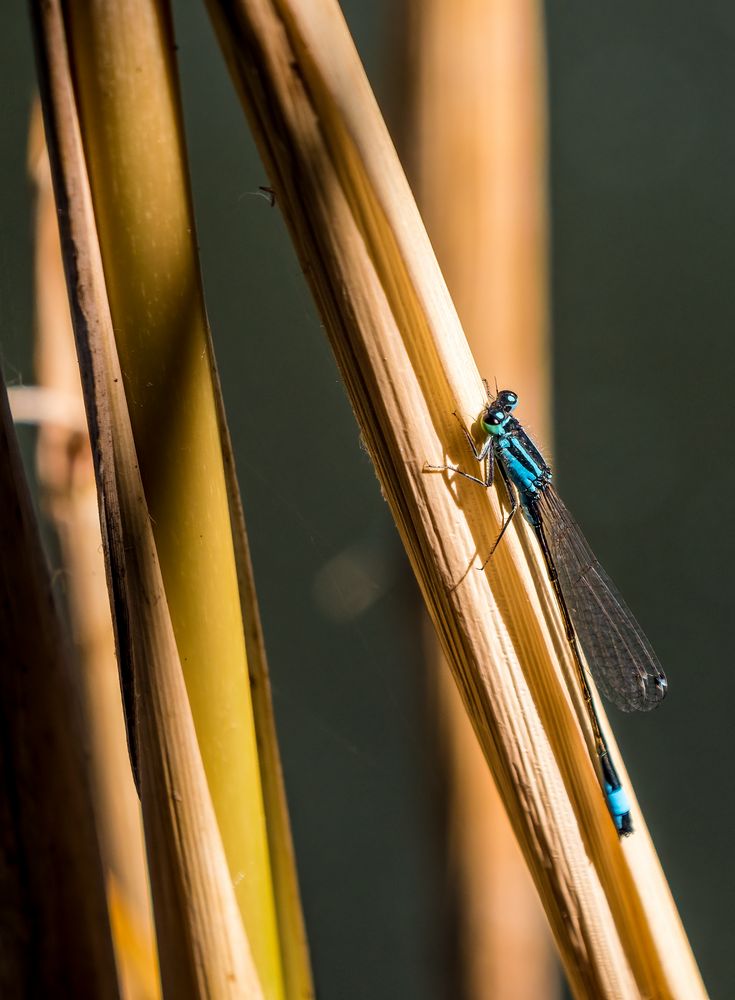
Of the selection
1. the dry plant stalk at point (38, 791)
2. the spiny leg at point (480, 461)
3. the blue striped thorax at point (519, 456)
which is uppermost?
the blue striped thorax at point (519, 456)

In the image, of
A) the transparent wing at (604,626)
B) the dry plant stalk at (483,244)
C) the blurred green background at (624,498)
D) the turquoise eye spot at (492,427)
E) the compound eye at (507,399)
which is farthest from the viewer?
the blurred green background at (624,498)

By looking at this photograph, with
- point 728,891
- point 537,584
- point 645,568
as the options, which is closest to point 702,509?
point 645,568

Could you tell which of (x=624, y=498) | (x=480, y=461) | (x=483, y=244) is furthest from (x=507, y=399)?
(x=624, y=498)

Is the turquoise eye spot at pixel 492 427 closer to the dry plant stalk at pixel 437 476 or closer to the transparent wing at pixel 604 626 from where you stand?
the dry plant stalk at pixel 437 476

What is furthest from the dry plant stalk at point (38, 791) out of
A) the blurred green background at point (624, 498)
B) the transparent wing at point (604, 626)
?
the blurred green background at point (624, 498)

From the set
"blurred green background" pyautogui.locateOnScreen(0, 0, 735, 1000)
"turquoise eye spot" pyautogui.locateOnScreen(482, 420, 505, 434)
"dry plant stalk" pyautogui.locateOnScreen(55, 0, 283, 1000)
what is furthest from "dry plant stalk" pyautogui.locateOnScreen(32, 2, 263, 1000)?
"blurred green background" pyautogui.locateOnScreen(0, 0, 735, 1000)

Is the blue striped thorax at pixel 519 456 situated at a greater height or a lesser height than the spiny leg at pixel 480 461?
greater

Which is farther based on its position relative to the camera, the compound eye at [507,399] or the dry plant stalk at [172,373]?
the compound eye at [507,399]

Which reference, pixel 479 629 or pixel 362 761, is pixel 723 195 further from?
pixel 479 629
